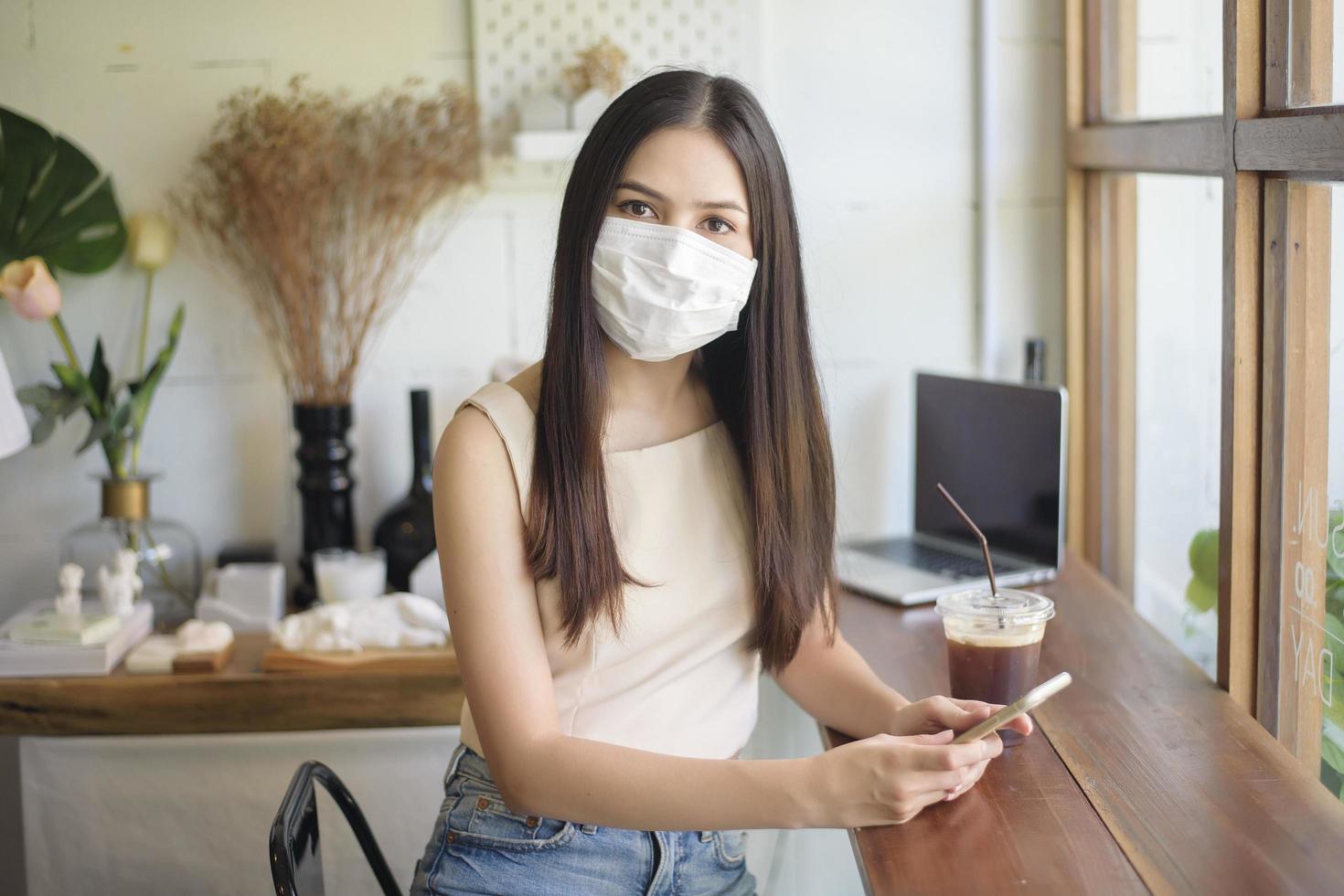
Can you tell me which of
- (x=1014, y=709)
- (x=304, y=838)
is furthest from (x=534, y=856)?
(x=1014, y=709)

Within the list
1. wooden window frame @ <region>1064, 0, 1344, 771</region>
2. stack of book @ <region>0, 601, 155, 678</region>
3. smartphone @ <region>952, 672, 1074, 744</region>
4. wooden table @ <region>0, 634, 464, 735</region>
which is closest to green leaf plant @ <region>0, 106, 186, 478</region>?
stack of book @ <region>0, 601, 155, 678</region>

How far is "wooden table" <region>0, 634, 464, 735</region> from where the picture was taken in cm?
186

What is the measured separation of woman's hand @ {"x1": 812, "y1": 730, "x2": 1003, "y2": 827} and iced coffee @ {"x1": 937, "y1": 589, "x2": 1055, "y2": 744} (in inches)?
8.2

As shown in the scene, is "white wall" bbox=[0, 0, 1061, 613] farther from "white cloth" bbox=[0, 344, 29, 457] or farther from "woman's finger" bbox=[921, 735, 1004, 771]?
"woman's finger" bbox=[921, 735, 1004, 771]

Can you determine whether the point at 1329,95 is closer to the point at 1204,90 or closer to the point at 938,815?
the point at 1204,90

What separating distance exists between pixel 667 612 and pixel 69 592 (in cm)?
104

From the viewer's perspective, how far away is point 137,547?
2.12 metres

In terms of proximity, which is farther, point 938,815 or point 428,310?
point 428,310

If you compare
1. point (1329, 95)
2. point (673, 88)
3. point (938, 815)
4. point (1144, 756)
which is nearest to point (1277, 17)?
point (1329, 95)

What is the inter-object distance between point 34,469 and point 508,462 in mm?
1325

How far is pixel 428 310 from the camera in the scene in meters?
2.27

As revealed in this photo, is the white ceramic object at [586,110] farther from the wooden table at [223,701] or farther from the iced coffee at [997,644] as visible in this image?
the iced coffee at [997,644]

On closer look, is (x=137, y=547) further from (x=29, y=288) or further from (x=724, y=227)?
(x=724, y=227)

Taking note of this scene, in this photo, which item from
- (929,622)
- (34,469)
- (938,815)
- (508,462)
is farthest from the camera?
(34,469)
